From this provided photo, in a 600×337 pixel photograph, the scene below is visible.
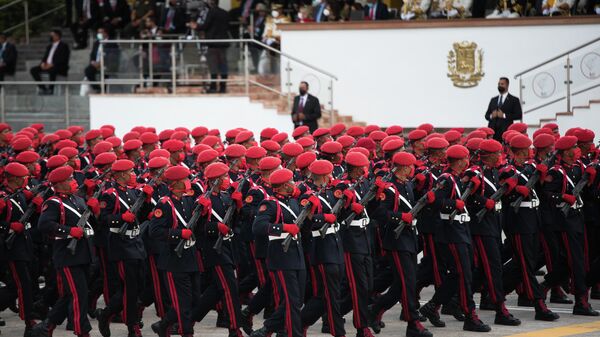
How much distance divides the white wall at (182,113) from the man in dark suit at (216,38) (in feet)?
1.30

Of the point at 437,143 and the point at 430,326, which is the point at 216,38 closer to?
the point at 437,143

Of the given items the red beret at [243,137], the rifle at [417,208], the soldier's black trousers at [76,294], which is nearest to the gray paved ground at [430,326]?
the soldier's black trousers at [76,294]

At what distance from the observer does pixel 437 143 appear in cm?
1321

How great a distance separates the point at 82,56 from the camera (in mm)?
28234

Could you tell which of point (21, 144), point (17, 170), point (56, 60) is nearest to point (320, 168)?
point (17, 170)

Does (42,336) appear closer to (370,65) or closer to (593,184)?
(593,184)

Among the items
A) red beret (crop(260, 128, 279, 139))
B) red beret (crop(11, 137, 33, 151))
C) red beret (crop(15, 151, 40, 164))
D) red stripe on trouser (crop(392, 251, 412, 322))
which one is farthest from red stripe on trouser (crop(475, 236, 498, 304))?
red beret (crop(11, 137, 33, 151))

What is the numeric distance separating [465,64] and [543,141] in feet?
37.4

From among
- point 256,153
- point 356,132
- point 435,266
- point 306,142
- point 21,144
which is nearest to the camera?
point 435,266

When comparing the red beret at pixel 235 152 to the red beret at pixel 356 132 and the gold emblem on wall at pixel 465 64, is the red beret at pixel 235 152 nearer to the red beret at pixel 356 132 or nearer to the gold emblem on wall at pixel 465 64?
the red beret at pixel 356 132

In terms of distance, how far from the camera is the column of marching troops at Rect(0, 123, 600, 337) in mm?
11461

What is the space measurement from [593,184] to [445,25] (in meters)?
11.3

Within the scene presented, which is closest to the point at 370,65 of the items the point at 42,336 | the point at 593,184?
the point at 593,184

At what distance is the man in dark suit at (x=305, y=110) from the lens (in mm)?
22750
